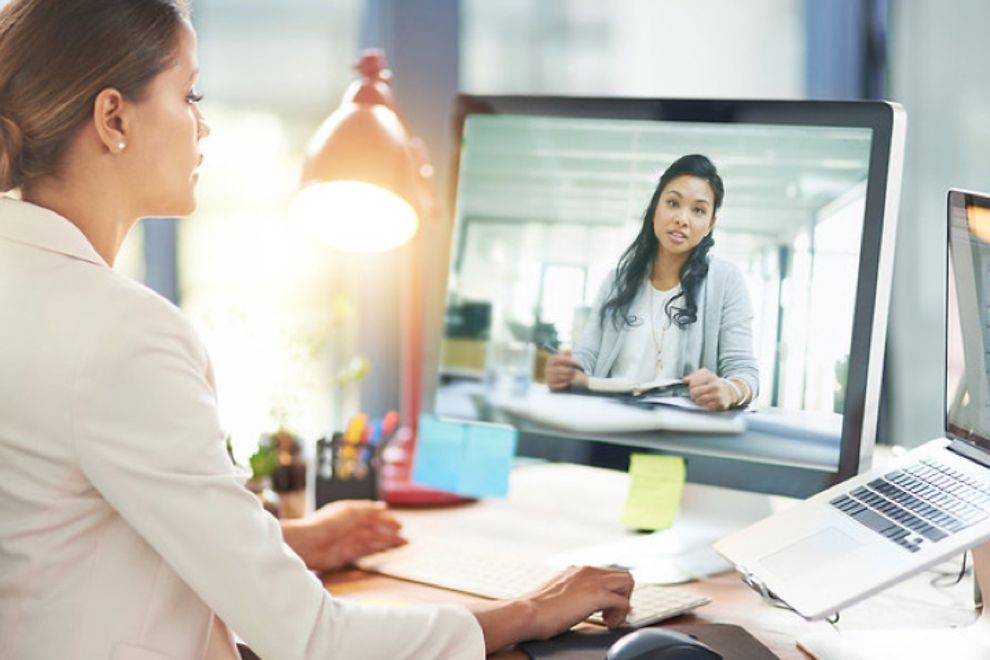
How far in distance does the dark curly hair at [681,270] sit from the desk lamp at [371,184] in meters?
0.40

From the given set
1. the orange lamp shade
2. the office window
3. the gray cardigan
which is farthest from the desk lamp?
the office window

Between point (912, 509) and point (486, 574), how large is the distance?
0.49 m

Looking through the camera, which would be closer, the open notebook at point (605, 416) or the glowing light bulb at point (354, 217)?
the open notebook at point (605, 416)

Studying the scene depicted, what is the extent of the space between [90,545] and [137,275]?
1422 millimetres

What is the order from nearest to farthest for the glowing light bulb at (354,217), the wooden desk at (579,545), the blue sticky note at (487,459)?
the wooden desk at (579,545) < the blue sticky note at (487,459) < the glowing light bulb at (354,217)

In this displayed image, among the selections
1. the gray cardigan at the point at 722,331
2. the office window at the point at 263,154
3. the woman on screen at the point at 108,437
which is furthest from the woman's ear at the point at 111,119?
the office window at the point at 263,154

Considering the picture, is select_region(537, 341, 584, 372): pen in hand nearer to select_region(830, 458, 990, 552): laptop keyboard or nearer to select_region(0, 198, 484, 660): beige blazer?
select_region(830, 458, 990, 552): laptop keyboard

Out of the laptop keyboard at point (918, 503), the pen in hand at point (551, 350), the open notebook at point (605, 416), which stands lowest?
the laptop keyboard at point (918, 503)

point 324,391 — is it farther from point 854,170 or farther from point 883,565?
point 883,565

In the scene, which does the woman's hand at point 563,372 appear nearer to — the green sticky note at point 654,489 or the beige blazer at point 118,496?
the green sticky note at point 654,489

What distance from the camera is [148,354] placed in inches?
34.1

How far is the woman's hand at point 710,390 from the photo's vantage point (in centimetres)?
123

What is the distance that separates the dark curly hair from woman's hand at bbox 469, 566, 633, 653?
299mm

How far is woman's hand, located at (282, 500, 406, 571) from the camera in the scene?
1.32 meters
